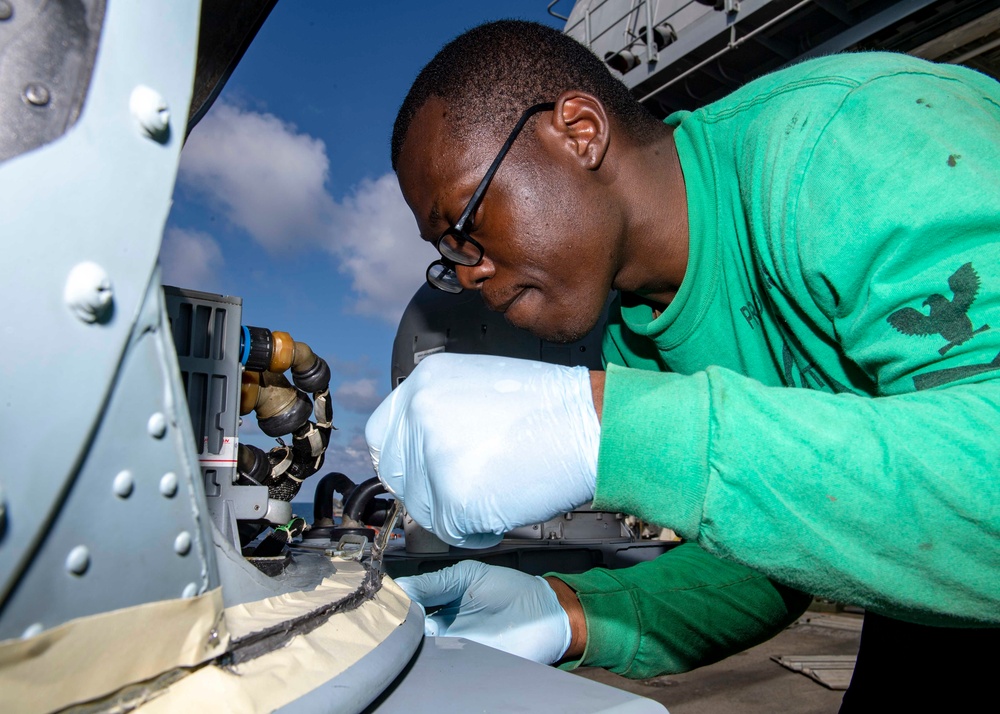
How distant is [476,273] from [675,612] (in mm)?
1007

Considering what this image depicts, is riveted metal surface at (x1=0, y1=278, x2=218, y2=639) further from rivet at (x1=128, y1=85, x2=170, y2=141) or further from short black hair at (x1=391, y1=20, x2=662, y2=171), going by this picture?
short black hair at (x1=391, y1=20, x2=662, y2=171)

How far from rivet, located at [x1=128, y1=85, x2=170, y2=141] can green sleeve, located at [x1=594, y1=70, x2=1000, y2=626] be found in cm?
57

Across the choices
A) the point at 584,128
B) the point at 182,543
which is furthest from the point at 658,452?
the point at 584,128

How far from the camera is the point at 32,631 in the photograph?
50cm

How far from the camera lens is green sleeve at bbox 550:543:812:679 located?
1.57m

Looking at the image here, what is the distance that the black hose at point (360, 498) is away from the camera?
2445 millimetres

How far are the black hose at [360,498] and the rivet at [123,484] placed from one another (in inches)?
77.0

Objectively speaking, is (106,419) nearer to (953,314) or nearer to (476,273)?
(953,314)

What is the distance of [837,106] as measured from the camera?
0.99 metres

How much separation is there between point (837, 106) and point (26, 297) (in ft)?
3.53

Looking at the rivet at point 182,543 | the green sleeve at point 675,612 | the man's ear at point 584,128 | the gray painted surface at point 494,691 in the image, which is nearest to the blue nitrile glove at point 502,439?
the gray painted surface at point 494,691

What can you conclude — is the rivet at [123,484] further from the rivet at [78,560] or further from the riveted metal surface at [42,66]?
the riveted metal surface at [42,66]

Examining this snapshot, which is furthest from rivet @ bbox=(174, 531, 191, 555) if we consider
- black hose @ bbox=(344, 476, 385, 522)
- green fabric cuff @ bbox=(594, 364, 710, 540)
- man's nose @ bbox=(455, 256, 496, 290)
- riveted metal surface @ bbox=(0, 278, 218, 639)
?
black hose @ bbox=(344, 476, 385, 522)

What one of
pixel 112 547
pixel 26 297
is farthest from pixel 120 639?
pixel 26 297
